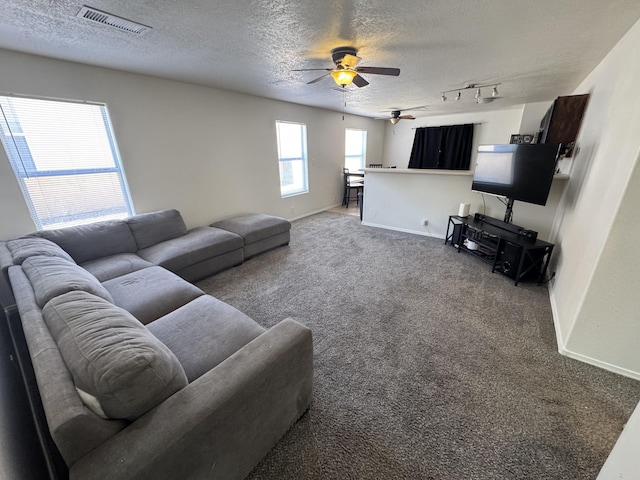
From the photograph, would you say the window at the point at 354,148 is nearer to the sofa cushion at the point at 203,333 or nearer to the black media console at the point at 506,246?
the black media console at the point at 506,246

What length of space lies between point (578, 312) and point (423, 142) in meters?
6.53

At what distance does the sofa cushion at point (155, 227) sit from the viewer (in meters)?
2.90

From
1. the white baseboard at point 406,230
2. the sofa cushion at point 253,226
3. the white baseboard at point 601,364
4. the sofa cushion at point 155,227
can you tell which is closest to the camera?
the white baseboard at point 601,364

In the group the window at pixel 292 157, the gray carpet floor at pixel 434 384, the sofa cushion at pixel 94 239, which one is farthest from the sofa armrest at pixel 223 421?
the window at pixel 292 157

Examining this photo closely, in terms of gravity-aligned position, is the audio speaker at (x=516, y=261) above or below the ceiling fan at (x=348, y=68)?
below

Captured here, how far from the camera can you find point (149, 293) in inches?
76.5

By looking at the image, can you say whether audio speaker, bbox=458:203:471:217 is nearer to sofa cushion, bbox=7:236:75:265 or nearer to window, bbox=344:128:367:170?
window, bbox=344:128:367:170

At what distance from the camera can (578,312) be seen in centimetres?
179

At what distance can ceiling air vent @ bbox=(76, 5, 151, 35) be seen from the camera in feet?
5.30

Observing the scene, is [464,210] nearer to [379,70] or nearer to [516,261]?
[516,261]

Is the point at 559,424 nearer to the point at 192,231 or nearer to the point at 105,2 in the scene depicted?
the point at 105,2

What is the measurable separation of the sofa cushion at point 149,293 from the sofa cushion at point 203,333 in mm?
169

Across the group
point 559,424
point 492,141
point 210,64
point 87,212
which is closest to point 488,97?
point 492,141

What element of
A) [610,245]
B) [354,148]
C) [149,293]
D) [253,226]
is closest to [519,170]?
[610,245]
